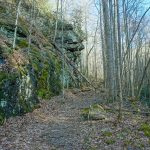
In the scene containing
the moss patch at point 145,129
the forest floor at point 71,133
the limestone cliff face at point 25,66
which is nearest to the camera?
the forest floor at point 71,133

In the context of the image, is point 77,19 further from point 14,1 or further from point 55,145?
point 55,145

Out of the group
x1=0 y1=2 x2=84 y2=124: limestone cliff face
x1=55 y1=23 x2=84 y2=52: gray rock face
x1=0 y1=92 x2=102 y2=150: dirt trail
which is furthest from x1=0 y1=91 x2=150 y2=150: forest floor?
x1=55 y1=23 x2=84 y2=52: gray rock face

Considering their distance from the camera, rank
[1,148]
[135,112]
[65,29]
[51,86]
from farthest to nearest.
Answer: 1. [65,29]
2. [51,86]
3. [135,112]
4. [1,148]

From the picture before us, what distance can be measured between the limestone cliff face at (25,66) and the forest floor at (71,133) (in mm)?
799

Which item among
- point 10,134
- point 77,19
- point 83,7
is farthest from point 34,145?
point 83,7

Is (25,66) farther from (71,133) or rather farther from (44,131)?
(71,133)

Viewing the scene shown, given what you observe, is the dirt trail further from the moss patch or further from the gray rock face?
the gray rock face

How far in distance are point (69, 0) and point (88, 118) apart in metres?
30.6

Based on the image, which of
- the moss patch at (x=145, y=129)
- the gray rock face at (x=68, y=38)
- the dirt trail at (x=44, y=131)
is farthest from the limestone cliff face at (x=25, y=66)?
the moss patch at (x=145, y=129)

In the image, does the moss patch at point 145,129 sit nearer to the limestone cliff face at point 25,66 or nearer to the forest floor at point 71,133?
the forest floor at point 71,133

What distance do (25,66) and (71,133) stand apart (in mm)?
5343

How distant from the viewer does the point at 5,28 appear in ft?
63.3

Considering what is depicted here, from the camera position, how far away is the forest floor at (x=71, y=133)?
30.5 ft

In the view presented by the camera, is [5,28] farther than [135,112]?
Yes
